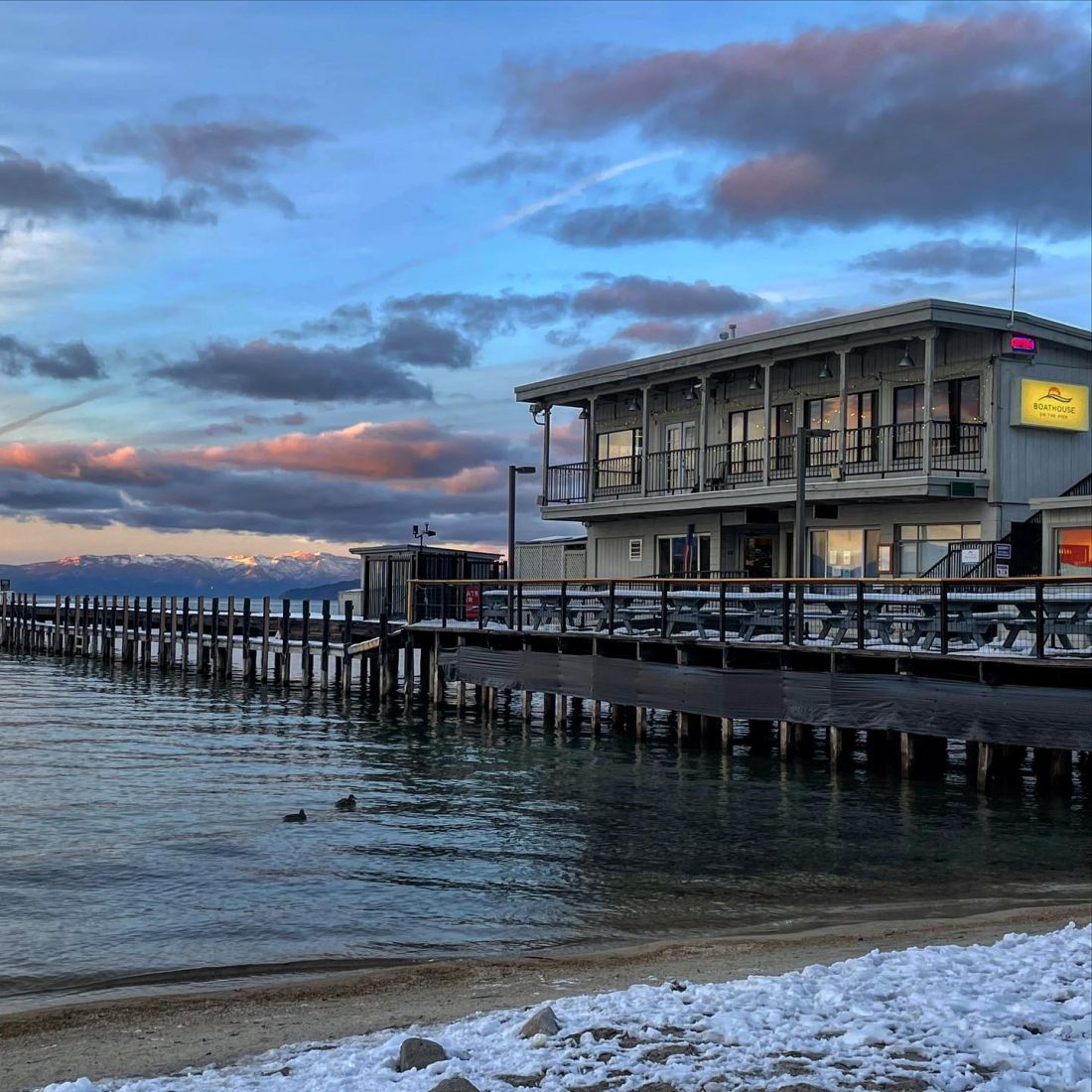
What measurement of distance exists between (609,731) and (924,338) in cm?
1241

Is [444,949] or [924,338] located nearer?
[444,949]

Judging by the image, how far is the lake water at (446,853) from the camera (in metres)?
12.2

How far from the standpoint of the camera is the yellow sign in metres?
30.4

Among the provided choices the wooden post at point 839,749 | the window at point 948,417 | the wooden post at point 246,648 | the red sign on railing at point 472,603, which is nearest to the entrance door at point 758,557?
the window at point 948,417

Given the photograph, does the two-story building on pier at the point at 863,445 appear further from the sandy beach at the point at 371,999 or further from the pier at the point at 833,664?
the sandy beach at the point at 371,999

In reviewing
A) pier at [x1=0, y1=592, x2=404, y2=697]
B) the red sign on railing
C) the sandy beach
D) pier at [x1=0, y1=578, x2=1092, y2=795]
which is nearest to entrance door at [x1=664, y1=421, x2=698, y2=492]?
pier at [x1=0, y1=578, x2=1092, y2=795]

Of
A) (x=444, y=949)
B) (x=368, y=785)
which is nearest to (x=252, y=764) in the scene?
(x=368, y=785)

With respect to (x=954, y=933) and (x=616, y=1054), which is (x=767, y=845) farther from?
(x=616, y=1054)

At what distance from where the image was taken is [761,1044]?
6.97 m

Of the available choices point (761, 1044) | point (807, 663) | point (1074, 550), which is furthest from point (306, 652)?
point (761, 1044)

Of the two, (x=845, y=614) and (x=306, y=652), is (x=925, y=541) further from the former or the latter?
(x=306, y=652)

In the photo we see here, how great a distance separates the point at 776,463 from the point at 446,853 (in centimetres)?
2131

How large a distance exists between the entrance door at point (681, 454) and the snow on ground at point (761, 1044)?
2971cm

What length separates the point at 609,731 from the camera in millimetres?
30844
